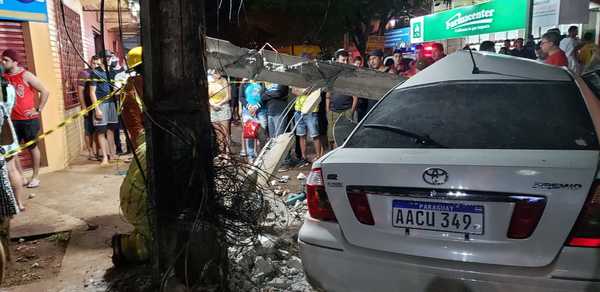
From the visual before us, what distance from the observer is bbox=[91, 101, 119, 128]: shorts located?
27.3 ft

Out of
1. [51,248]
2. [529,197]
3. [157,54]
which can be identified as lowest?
[51,248]

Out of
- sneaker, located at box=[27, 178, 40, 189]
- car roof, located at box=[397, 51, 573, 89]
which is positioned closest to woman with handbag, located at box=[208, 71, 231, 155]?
sneaker, located at box=[27, 178, 40, 189]

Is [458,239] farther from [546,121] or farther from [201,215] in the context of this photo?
[201,215]

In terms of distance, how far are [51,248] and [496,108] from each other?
166 inches

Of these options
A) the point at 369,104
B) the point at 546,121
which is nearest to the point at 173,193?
the point at 546,121

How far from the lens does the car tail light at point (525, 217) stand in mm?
2008

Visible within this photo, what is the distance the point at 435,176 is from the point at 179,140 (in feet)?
5.19

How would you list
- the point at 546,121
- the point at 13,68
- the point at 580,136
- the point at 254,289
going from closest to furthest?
the point at 580,136 < the point at 546,121 < the point at 254,289 < the point at 13,68

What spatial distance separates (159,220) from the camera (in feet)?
9.78

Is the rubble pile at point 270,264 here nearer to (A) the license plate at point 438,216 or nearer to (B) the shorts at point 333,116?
(A) the license plate at point 438,216

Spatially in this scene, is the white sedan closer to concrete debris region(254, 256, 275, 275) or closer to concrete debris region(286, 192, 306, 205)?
concrete debris region(254, 256, 275, 275)

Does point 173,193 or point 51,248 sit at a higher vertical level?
point 173,193

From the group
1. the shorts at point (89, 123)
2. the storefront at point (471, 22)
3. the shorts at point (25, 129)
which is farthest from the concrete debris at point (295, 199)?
the storefront at point (471, 22)

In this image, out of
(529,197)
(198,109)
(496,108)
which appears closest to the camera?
(529,197)
